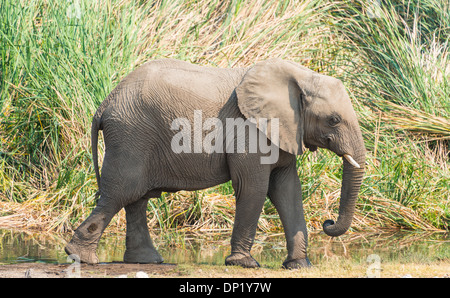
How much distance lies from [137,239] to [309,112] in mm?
1935

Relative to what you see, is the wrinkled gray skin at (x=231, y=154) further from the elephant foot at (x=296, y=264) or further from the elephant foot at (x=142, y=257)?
the elephant foot at (x=142, y=257)

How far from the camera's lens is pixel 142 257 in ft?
23.9

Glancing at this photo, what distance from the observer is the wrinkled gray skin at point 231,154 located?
22.4 feet

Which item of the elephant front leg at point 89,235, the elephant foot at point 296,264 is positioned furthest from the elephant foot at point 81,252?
the elephant foot at point 296,264

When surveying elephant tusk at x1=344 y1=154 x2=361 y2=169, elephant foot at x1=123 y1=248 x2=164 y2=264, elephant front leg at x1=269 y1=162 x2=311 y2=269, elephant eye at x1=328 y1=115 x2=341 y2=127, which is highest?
elephant eye at x1=328 y1=115 x2=341 y2=127

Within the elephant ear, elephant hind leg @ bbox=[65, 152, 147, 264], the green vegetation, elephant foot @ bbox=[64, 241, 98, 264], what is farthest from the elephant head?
the green vegetation

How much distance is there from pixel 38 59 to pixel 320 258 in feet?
15.7

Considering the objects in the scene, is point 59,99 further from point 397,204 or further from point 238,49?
point 397,204

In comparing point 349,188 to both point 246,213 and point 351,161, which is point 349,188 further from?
point 246,213

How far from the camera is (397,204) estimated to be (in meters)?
9.79

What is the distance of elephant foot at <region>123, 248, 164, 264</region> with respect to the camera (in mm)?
7289

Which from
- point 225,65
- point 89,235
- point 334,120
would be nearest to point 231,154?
point 334,120

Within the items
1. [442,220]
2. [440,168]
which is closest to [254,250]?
[442,220]
